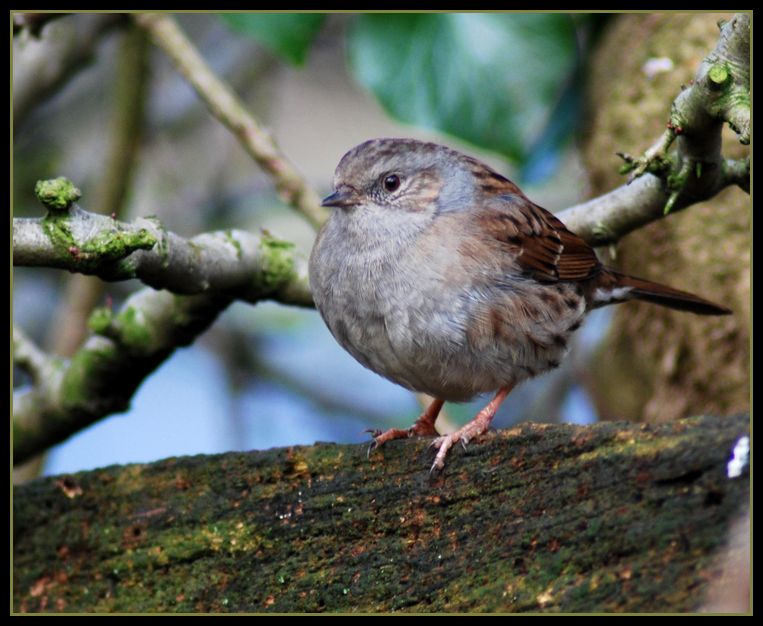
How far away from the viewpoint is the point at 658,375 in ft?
14.6

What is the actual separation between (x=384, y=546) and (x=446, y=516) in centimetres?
20

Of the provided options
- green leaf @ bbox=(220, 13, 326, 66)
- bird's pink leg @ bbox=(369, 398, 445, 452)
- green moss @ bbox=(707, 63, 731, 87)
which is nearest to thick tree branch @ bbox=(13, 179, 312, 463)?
bird's pink leg @ bbox=(369, 398, 445, 452)

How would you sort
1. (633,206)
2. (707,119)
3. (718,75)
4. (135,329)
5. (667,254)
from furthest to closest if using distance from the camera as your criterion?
(667,254) → (135,329) → (633,206) → (707,119) → (718,75)

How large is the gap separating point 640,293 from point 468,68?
4.22ft

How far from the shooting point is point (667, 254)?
440cm

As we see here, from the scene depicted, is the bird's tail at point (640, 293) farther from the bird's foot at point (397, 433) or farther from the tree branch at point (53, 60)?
the tree branch at point (53, 60)

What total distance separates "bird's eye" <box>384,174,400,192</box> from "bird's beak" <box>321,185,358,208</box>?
0.40 ft

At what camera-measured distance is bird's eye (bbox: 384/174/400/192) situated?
350cm

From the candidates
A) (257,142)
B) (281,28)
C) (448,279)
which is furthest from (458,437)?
(281,28)

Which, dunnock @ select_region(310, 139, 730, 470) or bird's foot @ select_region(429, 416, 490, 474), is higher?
dunnock @ select_region(310, 139, 730, 470)

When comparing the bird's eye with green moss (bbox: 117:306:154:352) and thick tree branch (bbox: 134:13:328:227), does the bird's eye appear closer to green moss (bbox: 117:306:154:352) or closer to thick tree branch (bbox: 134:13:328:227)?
thick tree branch (bbox: 134:13:328:227)

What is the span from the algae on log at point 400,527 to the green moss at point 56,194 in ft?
3.06

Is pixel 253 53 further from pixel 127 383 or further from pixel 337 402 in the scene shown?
pixel 127 383

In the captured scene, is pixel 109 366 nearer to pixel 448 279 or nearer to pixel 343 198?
pixel 343 198
